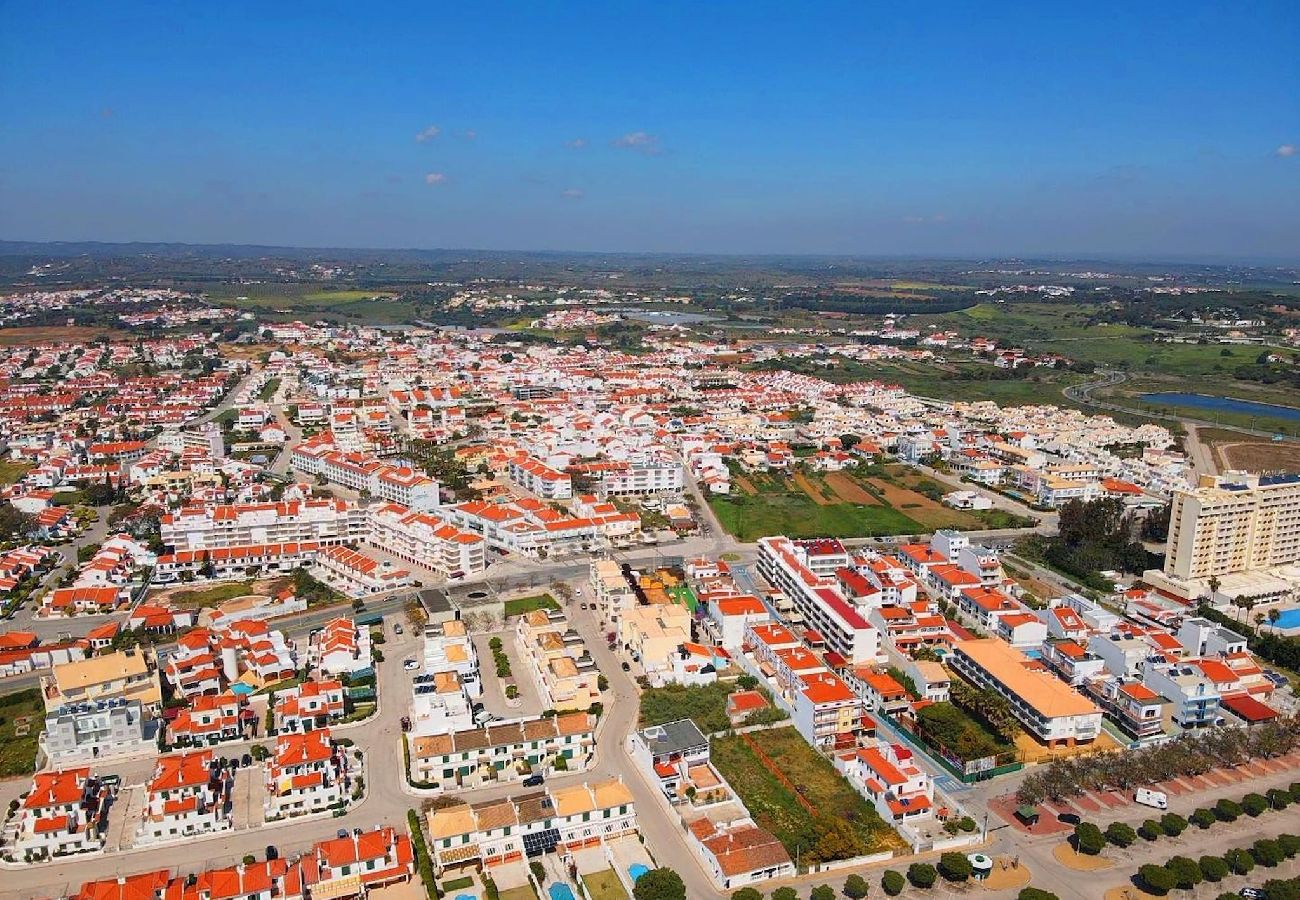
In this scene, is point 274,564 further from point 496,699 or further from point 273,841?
point 273,841

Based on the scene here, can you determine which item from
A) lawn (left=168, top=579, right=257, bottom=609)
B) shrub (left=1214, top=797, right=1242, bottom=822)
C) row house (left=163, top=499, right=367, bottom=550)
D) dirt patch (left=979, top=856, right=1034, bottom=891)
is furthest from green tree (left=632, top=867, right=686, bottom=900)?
row house (left=163, top=499, right=367, bottom=550)

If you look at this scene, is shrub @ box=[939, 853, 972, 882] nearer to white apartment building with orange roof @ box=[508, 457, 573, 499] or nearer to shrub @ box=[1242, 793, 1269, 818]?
shrub @ box=[1242, 793, 1269, 818]

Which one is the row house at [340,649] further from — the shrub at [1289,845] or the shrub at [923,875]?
the shrub at [1289,845]

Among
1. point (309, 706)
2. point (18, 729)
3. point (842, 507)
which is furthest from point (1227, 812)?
point (18, 729)

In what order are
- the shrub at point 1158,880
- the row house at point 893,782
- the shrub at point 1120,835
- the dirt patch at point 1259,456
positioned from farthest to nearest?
the dirt patch at point 1259,456, the row house at point 893,782, the shrub at point 1120,835, the shrub at point 1158,880

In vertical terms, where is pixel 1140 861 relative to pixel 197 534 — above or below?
below

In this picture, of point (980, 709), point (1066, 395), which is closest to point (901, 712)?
point (980, 709)

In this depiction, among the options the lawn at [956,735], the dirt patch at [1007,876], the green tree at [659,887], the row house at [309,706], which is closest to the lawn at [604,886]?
the green tree at [659,887]
